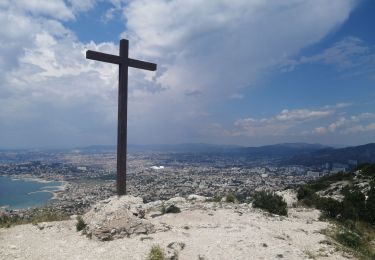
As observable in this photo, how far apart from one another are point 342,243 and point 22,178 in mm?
80028

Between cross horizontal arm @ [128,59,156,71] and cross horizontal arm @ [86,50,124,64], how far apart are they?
0.44 m

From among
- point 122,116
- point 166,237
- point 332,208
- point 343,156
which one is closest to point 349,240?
point 332,208

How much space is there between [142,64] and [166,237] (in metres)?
6.42

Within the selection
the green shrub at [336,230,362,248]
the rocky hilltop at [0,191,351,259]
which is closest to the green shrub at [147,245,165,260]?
the rocky hilltop at [0,191,351,259]

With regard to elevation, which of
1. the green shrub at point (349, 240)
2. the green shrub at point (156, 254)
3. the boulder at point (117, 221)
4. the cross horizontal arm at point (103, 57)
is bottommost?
the green shrub at point (349, 240)

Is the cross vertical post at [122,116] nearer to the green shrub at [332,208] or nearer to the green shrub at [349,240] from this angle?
the green shrub at [349,240]

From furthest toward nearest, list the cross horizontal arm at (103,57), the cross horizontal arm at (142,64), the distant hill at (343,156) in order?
the distant hill at (343,156), the cross horizontal arm at (142,64), the cross horizontal arm at (103,57)

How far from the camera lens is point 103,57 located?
1184cm

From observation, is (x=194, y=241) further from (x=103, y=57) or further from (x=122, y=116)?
(x=103, y=57)

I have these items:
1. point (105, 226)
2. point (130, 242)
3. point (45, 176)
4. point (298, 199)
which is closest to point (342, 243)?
point (130, 242)

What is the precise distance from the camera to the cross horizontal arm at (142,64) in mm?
12641

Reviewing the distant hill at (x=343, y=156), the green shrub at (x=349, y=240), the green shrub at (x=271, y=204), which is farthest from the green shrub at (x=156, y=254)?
the distant hill at (x=343, y=156)

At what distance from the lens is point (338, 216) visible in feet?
52.0

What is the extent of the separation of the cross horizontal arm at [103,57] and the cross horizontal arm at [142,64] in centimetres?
44
